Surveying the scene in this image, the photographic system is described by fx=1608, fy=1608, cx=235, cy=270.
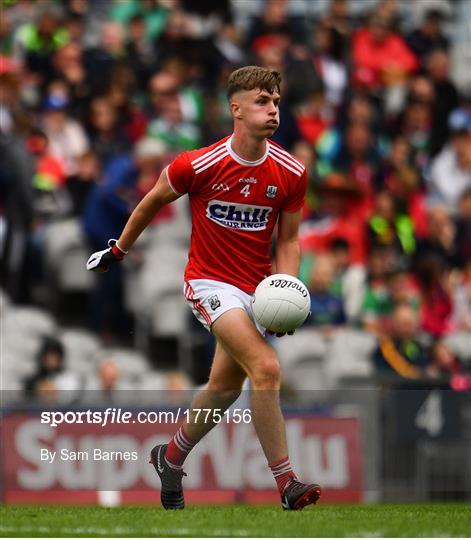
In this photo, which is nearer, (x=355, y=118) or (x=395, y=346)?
(x=395, y=346)

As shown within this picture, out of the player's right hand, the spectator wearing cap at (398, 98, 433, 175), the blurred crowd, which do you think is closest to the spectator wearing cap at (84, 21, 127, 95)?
the blurred crowd

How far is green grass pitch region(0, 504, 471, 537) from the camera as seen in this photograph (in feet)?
25.5

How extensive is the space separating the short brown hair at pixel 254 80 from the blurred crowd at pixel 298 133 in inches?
194

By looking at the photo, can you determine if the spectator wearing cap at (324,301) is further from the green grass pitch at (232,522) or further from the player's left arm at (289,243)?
the player's left arm at (289,243)

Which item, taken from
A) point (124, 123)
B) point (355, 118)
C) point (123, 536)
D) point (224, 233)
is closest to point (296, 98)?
point (355, 118)

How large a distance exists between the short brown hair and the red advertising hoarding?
3002mm

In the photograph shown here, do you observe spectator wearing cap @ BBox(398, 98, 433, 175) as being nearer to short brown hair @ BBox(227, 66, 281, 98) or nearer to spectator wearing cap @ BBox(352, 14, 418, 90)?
spectator wearing cap @ BBox(352, 14, 418, 90)

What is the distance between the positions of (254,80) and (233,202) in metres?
0.68

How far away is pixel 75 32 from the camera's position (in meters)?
16.7

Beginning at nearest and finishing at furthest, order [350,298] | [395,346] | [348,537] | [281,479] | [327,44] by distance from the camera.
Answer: [348,537] < [281,479] < [395,346] < [350,298] < [327,44]

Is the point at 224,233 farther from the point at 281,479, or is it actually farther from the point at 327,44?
the point at 327,44

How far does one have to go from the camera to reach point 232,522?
8352 mm

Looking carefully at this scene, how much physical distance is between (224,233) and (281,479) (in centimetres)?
139

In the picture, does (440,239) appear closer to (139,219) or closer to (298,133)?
(298,133)
